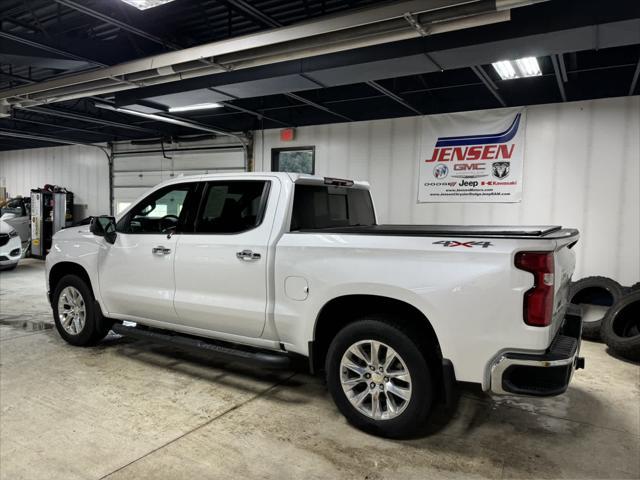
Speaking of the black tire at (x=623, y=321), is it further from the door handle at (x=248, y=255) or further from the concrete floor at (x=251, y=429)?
the door handle at (x=248, y=255)

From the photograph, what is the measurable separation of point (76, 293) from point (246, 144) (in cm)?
574

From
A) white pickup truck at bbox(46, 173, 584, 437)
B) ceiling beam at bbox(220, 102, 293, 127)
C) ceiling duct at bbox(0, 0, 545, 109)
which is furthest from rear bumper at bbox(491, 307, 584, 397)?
ceiling beam at bbox(220, 102, 293, 127)

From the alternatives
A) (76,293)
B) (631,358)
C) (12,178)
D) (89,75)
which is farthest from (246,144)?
(12,178)

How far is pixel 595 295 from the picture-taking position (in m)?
6.25

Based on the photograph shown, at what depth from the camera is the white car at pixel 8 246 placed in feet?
30.2

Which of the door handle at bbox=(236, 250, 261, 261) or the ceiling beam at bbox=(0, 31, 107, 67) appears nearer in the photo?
the door handle at bbox=(236, 250, 261, 261)

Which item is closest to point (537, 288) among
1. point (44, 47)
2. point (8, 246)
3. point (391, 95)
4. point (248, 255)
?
point (248, 255)

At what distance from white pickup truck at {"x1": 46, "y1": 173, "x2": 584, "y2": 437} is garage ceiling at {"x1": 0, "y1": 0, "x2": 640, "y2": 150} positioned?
169 cm

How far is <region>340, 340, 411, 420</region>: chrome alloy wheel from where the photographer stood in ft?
9.30

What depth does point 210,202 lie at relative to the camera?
377 centimetres

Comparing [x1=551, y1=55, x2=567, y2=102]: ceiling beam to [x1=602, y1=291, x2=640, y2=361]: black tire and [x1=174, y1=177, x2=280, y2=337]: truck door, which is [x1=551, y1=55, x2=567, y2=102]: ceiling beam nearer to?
[x1=602, y1=291, x2=640, y2=361]: black tire

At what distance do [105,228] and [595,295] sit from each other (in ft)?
20.3

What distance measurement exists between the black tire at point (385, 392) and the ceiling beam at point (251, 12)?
342 centimetres

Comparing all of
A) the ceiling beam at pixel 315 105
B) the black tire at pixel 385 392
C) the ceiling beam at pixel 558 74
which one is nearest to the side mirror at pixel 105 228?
the black tire at pixel 385 392
